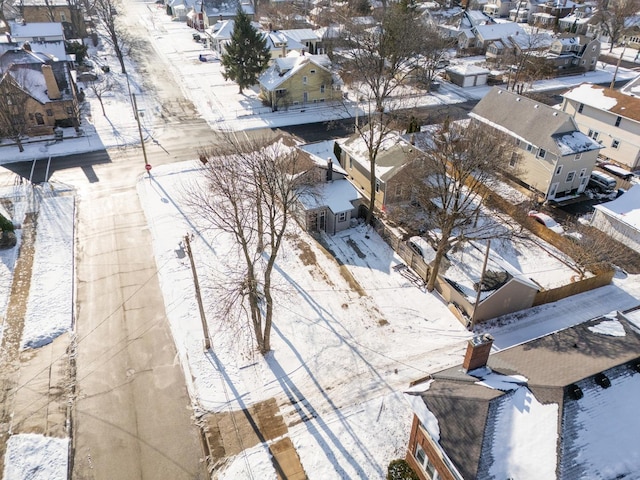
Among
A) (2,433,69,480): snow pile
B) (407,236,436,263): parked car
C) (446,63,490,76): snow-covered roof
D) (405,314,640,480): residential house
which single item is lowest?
(2,433,69,480): snow pile

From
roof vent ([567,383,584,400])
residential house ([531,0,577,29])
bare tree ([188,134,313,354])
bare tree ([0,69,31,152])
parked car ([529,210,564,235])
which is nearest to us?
roof vent ([567,383,584,400])

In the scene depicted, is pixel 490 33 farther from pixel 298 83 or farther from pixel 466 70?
pixel 298 83

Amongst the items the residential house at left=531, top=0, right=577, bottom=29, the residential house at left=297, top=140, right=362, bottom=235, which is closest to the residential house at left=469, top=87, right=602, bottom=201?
the residential house at left=297, top=140, right=362, bottom=235

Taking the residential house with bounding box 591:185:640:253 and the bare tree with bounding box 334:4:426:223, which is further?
the bare tree with bounding box 334:4:426:223

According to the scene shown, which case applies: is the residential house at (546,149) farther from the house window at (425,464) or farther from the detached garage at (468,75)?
the house window at (425,464)

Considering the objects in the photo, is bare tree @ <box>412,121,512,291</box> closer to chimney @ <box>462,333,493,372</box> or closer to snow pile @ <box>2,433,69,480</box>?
chimney @ <box>462,333,493,372</box>

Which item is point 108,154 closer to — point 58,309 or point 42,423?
point 58,309
